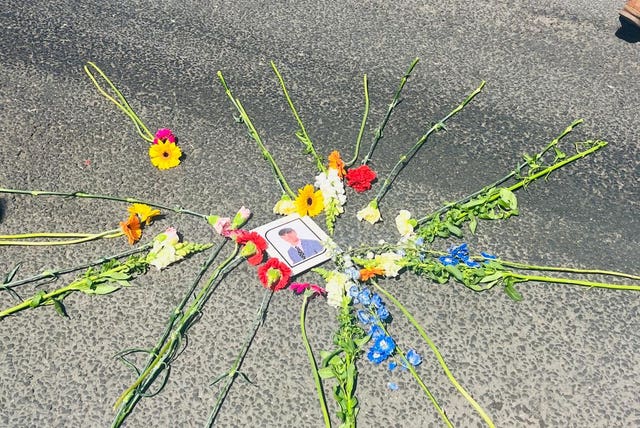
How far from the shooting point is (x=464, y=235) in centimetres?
233

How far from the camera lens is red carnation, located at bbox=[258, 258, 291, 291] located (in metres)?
2.04

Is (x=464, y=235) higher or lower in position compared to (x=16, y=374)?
lower

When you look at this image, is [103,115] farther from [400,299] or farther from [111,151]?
[400,299]

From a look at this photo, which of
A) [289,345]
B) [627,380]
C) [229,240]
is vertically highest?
[229,240]

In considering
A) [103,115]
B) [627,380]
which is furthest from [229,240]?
[627,380]

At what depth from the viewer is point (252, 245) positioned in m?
2.10

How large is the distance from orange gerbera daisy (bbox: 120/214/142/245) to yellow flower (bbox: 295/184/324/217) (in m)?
0.61

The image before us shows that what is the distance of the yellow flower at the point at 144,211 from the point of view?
225cm

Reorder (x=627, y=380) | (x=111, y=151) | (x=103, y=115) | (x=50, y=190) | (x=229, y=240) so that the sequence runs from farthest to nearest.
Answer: (x=103, y=115) → (x=111, y=151) → (x=50, y=190) → (x=229, y=240) → (x=627, y=380)

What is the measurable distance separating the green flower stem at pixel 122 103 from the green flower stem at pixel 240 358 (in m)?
1.05

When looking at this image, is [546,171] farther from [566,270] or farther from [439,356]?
[439,356]

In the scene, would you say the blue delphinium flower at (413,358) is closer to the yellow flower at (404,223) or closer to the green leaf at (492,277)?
the green leaf at (492,277)

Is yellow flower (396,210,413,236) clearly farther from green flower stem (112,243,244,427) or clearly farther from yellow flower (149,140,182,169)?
yellow flower (149,140,182,169)

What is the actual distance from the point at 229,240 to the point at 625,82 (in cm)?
233
